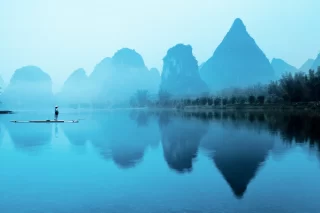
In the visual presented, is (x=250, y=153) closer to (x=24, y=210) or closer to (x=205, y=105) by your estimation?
(x=24, y=210)

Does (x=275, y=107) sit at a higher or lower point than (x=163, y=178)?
higher

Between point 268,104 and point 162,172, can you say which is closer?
point 162,172

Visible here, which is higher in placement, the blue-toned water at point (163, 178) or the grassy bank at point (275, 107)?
the grassy bank at point (275, 107)

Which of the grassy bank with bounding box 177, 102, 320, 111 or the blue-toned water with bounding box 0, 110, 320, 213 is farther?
the grassy bank with bounding box 177, 102, 320, 111

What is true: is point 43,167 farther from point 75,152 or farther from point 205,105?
point 205,105

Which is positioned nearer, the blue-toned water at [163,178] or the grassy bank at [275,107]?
the blue-toned water at [163,178]

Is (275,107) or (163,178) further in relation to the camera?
(275,107)

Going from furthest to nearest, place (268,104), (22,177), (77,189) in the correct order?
(268,104) → (22,177) → (77,189)

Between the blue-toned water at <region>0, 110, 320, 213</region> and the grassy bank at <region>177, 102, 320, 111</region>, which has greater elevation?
the grassy bank at <region>177, 102, 320, 111</region>

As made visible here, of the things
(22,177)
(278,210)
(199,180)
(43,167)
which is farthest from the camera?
(43,167)

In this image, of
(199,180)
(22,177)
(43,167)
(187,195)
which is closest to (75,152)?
(43,167)

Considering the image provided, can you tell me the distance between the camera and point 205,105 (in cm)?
17312

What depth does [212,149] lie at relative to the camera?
25.8 metres

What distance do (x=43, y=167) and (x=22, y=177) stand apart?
8.53 feet
